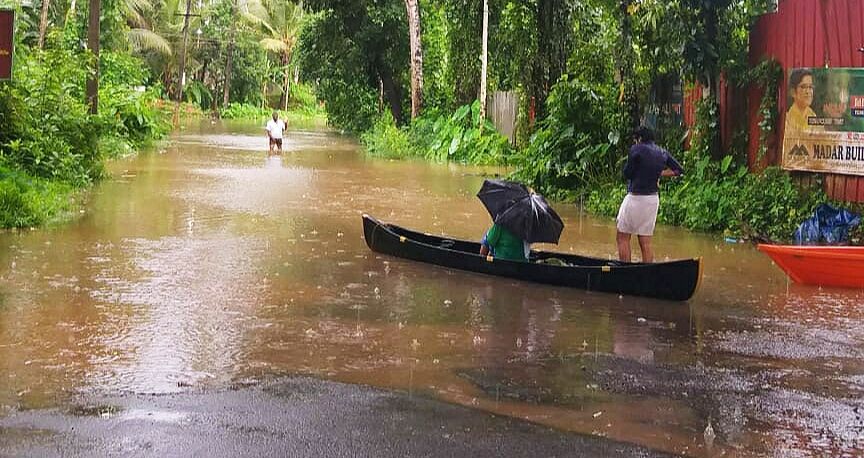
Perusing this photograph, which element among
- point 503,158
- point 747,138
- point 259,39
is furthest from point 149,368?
point 259,39

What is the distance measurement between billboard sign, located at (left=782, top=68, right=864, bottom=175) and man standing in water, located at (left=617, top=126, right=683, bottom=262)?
11.4 feet

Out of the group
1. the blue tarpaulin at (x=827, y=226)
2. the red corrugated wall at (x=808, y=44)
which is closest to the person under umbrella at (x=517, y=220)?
the blue tarpaulin at (x=827, y=226)

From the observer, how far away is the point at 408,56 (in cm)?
3975

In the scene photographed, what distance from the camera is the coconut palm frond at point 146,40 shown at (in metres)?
59.7

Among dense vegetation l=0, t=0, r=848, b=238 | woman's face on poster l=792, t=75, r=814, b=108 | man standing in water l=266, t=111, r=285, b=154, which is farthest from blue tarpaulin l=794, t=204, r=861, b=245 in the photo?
man standing in water l=266, t=111, r=285, b=154

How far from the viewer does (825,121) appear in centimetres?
1398

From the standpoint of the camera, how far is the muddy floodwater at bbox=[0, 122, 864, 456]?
22.5ft

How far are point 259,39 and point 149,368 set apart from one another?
7165 cm

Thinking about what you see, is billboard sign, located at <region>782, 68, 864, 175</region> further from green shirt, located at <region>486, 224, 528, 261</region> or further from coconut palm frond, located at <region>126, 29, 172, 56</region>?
coconut palm frond, located at <region>126, 29, 172, 56</region>

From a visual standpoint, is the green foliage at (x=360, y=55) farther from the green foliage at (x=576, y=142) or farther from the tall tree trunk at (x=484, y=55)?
the green foliage at (x=576, y=142)

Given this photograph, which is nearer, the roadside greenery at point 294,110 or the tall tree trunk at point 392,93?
the tall tree trunk at point 392,93

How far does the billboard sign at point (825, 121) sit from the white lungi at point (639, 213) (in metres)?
3.75

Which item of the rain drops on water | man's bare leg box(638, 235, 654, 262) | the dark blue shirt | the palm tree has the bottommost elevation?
the rain drops on water

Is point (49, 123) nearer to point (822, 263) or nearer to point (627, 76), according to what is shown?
point (627, 76)
